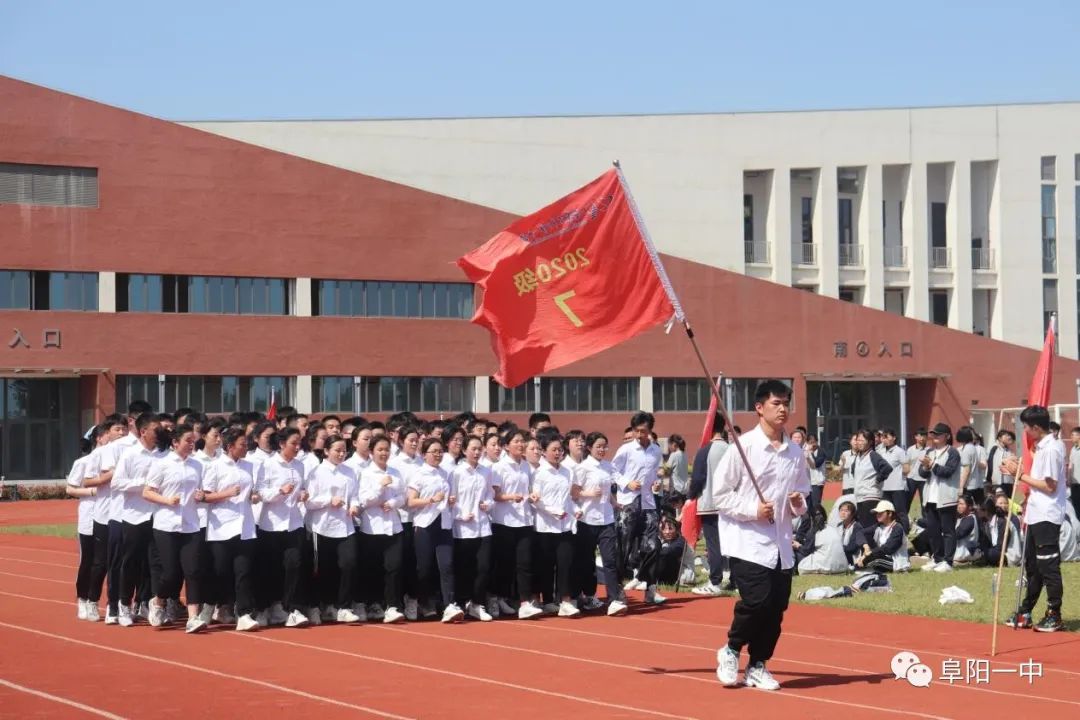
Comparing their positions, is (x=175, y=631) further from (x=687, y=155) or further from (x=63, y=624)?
(x=687, y=155)

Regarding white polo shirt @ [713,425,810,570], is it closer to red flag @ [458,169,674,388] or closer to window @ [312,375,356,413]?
red flag @ [458,169,674,388]

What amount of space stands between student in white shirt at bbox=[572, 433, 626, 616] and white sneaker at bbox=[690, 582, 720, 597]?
162 cm

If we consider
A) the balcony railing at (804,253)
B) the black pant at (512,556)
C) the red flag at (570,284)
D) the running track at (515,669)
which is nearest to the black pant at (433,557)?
the running track at (515,669)

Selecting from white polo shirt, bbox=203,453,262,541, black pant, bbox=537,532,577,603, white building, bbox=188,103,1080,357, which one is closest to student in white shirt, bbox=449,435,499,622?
black pant, bbox=537,532,577,603

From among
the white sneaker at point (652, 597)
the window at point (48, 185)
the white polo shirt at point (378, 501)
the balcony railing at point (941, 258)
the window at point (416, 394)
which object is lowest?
the white sneaker at point (652, 597)

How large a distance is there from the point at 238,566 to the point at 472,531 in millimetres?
2199

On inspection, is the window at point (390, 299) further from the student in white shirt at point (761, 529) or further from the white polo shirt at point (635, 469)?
the student in white shirt at point (761, 529)

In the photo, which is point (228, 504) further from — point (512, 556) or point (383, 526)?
point (512, 556)

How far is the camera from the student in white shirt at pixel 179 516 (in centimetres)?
1262

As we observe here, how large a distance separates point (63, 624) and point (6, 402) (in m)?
32.4

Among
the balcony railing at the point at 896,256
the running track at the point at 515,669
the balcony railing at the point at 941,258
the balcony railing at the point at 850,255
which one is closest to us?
the running track at the point at 515,669

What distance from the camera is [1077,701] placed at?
8.86m

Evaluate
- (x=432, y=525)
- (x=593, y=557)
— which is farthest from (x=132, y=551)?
(x=593, y=557)

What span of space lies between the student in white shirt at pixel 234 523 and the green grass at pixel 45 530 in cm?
1450
